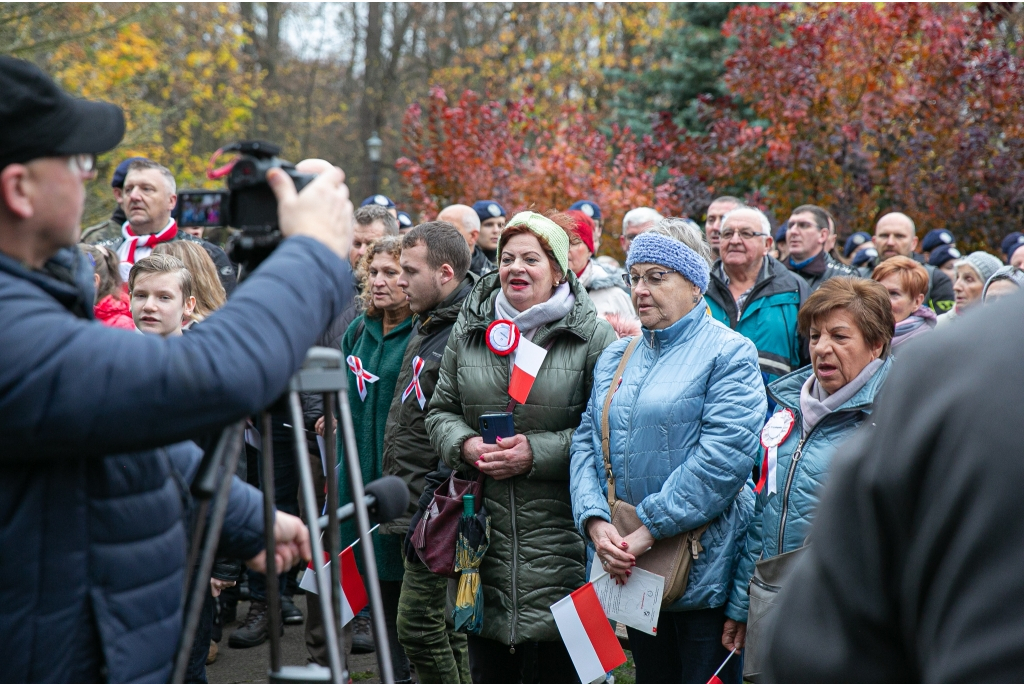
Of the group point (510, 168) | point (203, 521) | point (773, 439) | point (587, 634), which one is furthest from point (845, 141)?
point (203, 521)

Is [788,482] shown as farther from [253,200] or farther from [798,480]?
[253,200]

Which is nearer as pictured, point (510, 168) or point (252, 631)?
point (252, 631)

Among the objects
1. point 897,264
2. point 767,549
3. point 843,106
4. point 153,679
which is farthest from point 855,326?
point 843,106

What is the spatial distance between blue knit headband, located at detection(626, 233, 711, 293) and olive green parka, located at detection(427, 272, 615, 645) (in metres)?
0.40

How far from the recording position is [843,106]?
11750mm

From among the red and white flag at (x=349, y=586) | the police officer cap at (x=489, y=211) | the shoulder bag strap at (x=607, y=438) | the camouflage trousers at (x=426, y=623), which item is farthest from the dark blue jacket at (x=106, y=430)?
the police officer cap at (x=489, y=211)

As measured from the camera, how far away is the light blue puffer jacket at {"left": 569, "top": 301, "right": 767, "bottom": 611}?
12.0 ft

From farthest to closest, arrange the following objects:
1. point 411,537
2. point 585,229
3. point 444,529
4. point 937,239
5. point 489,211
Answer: point 937,239
point 489,211
point 585,229
point 411,537
point 444,529

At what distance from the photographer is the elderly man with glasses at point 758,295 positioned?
5.74 meters

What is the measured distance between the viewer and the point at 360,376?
513 cm

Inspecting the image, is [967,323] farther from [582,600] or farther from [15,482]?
[582,600]

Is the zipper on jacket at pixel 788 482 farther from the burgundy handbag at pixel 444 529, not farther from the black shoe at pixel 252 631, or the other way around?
the black shoe at pixel 252 631

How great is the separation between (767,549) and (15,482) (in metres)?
2.80

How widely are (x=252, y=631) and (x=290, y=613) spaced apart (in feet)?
1.26
